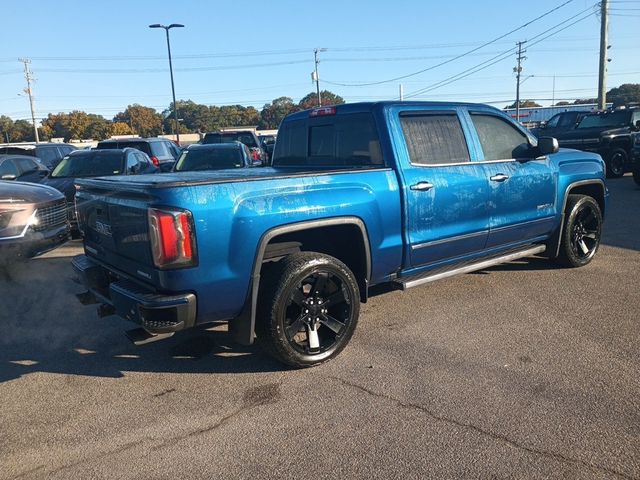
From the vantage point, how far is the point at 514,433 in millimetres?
2896

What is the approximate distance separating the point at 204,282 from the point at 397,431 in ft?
4.83

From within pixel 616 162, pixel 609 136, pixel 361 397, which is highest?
pixel 609 136

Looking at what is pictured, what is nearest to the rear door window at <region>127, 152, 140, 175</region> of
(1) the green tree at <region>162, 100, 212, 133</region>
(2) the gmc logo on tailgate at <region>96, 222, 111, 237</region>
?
(2) the gmc logo on tailgate at <region>96, 222, 111, 237</region>

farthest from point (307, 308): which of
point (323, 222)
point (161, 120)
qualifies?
point (161, 120)

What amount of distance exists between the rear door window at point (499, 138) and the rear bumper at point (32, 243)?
5013 millimetres

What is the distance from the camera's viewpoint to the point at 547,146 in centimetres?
530

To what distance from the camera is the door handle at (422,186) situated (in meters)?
4.22

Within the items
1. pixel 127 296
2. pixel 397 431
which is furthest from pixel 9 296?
pixel 397 431

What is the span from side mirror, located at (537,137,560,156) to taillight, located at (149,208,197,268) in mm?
3899

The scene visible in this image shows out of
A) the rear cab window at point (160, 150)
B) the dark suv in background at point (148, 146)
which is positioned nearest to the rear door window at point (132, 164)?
the dark suv in background at point (148, 146)

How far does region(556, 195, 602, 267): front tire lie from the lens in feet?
19.4

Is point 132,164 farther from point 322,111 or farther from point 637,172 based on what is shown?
point 637,172

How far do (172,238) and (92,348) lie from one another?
1.88m

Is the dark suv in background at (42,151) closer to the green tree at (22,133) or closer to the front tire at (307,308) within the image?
the front tire at (307,308)
